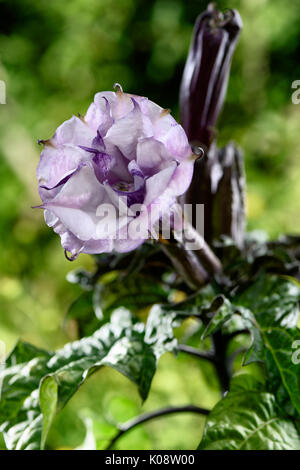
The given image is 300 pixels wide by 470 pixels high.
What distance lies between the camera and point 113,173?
0.31 m

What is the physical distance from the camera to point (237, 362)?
0.76 meters

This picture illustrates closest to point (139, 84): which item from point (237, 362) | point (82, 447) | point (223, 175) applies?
point (237, 362)

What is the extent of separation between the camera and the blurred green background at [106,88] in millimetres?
1250

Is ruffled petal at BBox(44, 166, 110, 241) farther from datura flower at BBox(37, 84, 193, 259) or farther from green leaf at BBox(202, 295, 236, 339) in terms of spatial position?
green leaf at BBox(202, 295, 236, 339)

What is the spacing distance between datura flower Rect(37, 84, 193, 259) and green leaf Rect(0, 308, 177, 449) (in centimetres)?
10

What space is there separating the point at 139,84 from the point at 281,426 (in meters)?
1.37

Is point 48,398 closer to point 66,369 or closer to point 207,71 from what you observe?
point 66,369

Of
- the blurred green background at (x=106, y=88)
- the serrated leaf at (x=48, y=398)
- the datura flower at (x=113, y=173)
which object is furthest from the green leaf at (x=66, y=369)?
the blurred green background at (x=106, y=88)

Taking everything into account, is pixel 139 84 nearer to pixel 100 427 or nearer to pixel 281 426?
pixel 100 427

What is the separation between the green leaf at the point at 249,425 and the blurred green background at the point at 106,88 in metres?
0.79

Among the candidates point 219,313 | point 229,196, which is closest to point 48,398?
point 219,313

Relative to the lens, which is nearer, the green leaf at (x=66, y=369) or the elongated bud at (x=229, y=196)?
the green leaf at (x=66, y=369)

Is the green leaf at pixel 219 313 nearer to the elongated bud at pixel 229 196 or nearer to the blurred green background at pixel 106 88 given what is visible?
the elongated bud at pixel 229 196

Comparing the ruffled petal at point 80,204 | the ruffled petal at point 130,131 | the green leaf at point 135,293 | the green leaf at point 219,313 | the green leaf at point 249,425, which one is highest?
the ruffled petal at point 130,131
